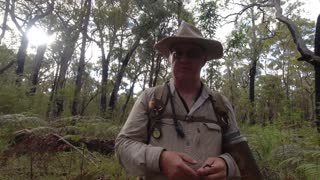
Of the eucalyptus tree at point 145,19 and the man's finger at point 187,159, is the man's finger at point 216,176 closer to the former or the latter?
the man's finger at point 187,159

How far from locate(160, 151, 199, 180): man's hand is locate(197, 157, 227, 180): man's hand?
0.14 feet

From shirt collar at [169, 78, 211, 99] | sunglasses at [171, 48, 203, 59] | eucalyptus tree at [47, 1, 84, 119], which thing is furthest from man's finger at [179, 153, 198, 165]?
eucalyptus tree at [47, 1, 84, 119]

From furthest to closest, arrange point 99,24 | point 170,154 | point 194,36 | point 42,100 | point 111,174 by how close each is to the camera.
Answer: point 99,24 < point 42,100 < point 111,174 < point 194,36 < point 170,154

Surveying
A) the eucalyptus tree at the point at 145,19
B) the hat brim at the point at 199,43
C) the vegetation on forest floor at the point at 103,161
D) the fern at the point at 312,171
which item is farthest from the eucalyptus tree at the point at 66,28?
the hat brim at the point at 199,43

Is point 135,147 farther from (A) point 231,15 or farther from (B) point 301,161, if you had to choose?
(A) point 231,15

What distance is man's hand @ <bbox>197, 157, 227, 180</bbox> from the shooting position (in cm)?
171

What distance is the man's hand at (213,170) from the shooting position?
5.59ft

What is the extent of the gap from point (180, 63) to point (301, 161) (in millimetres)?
4025

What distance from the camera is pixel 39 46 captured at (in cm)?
2386

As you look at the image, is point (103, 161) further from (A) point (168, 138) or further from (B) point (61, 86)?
(B) point (61, 86)

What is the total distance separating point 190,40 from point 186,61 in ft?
0.42

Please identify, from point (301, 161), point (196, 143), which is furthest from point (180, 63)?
point (301, 161)

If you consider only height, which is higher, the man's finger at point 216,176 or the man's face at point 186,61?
the man's face at point 186,61

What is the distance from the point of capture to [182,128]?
73.2 inches
